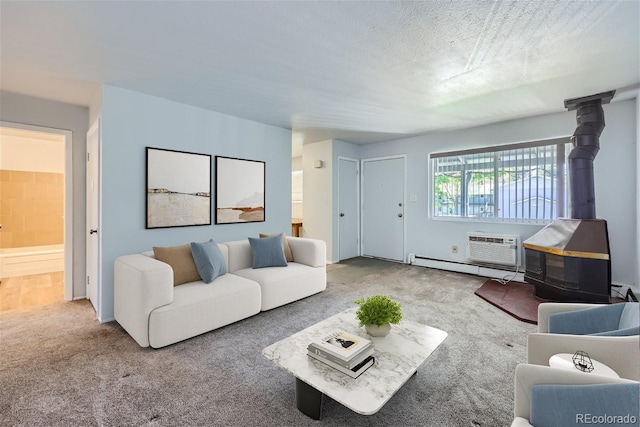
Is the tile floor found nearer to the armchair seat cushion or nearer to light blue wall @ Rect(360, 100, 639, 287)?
the armchair seat cushion

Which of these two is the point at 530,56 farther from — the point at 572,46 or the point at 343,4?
the point at 343,4

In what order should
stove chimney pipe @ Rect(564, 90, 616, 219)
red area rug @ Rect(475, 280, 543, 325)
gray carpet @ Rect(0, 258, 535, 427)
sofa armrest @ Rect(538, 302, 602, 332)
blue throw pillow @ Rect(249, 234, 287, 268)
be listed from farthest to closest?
blue throw pillow @ Rect(249, 234, 287, 268)
stove chimney pipe @ Rect(564, 90, 616, 219)
red area rug @ Rect(475, 280, 543, 325)
sofa armrest @ Rect(538, 302, 602, 332)
gray carpet @ Rect(0, 258, 535, 427)

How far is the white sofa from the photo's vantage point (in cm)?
225

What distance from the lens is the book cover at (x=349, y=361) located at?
4.74 ft

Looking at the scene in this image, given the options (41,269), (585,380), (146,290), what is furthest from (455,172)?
(41,269)

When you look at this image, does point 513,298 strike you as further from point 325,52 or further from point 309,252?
point 325,52

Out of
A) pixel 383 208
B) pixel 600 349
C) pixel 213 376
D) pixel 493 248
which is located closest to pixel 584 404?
pixel 600 349

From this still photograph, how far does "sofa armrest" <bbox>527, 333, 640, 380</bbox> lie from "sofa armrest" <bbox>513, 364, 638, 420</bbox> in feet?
1.44

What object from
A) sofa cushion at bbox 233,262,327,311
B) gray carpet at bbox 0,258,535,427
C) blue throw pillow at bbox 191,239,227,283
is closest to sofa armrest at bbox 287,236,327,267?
sofa cushion at bbox 233,262,327,311

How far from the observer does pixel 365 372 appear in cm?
147

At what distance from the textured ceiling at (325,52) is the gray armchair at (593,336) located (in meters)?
1.78

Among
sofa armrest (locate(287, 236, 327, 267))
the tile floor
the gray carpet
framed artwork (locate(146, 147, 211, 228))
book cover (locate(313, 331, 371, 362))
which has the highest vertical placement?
framed artwork (locate(146, 147, 211, 228))

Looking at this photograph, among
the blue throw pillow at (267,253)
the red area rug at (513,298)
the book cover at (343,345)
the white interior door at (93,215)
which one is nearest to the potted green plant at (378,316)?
the book cover at (343,345)

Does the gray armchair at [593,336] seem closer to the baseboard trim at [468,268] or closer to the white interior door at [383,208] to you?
the baseboard trim at [468,268]
